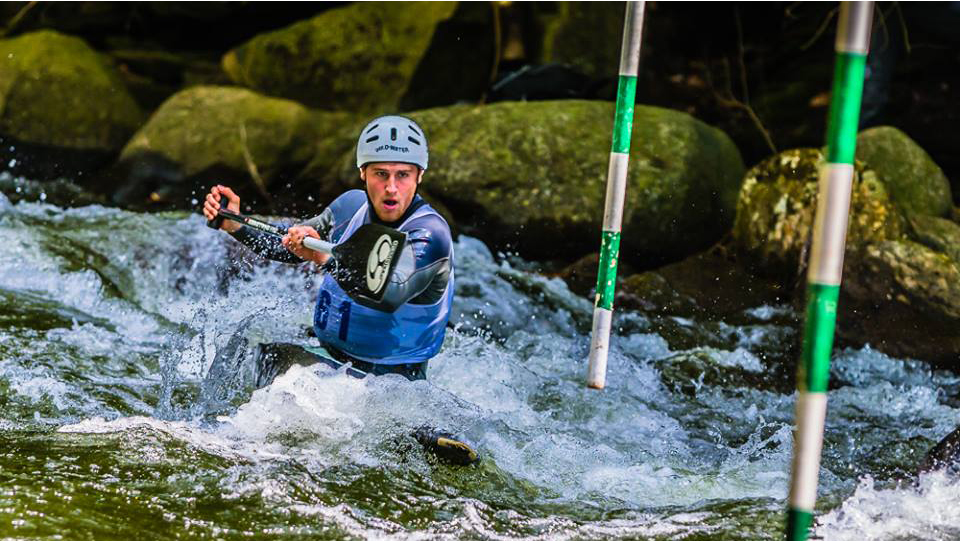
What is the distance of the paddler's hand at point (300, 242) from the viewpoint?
14.1ft

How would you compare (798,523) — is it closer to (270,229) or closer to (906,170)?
(270,229)

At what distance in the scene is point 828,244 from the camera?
98.8 inches

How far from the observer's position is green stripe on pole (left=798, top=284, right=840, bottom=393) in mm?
2564

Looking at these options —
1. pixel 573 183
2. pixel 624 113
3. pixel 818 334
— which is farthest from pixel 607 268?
pixel 573 183

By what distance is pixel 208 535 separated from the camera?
3.37 m

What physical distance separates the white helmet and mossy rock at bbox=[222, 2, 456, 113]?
242 inches

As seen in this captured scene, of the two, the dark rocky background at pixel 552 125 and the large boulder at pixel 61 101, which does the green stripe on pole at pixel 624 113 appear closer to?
the dark rocky background at pixel 552 125

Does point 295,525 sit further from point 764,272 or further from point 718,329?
point 764,272

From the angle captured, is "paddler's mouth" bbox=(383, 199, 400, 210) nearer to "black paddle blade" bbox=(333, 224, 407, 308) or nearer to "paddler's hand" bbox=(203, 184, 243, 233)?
"black paddle blade" bbox=(333, 224, 407, 308)

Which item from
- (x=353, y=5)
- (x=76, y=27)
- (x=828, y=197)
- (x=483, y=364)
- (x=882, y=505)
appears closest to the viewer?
(x=828, y=197)

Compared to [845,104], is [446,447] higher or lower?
lower

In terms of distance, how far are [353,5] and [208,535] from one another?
8410 millimetres

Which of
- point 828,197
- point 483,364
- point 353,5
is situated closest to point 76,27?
point 353,5

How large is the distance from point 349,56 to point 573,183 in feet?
11.0
